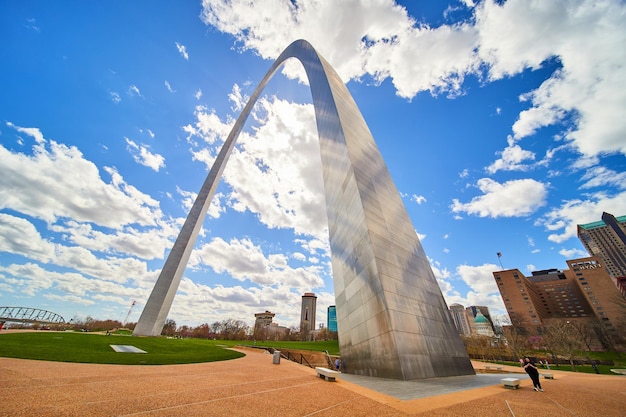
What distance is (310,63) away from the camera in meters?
25.3

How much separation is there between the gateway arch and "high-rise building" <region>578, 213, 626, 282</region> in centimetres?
18318

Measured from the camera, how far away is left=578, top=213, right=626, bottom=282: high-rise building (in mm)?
127188

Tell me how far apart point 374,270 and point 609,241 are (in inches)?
8183

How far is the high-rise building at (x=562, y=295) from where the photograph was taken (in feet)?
256

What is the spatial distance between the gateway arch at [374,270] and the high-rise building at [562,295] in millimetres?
89046

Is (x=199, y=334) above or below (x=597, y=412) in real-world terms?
above

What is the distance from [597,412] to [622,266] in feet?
656

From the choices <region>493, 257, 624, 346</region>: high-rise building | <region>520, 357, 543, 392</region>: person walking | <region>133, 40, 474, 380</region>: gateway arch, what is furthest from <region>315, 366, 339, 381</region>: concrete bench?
<region>493, 257, 624, 346</region>: high-rise building

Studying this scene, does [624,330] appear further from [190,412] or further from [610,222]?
[610,222]

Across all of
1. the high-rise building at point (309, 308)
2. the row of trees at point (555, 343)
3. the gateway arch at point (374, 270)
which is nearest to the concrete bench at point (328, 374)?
the gateway arch at point (374, 270)

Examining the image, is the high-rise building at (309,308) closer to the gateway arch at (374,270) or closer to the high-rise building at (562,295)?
the high-rise building at (562,295)

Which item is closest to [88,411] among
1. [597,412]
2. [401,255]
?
[597,412]

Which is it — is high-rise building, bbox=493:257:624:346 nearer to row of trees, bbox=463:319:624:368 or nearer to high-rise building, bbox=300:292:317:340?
row of trees, bbox=463:319:624:368

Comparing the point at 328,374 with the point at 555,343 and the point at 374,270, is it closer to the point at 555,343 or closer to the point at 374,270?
the point at 374,270
